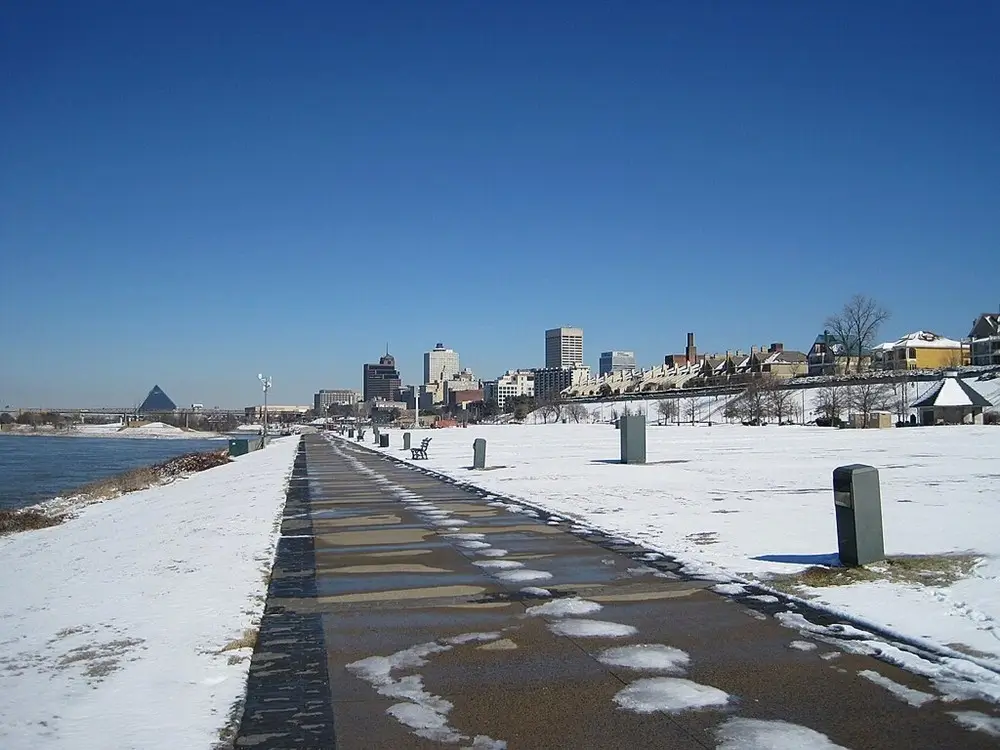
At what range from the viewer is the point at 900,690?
17.7 ft

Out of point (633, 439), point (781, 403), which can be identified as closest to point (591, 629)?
point (633, 439)

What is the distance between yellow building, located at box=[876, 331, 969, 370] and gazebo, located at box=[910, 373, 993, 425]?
68.7m

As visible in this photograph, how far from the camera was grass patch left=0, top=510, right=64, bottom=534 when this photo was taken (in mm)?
19984

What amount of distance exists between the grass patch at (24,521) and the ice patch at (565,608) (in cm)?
1612

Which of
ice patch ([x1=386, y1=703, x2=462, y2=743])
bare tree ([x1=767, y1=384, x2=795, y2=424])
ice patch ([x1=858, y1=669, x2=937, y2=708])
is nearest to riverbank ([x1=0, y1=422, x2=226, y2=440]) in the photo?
bare tree ([x1=767, y1=384, x2=795, y2=424])

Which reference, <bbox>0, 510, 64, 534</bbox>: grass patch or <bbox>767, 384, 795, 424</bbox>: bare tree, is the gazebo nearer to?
<bbox>767, 384, 795, 424</bbox>: bare tree

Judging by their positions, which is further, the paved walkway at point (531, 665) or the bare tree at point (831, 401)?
the bare tree at point (831, 401)

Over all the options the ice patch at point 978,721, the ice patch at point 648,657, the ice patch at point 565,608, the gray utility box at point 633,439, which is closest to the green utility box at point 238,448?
the gray utility box at point 633,439

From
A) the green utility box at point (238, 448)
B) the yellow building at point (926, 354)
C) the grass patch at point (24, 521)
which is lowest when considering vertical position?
the grass patch at point (24, 521)

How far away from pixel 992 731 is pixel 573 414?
418 ft

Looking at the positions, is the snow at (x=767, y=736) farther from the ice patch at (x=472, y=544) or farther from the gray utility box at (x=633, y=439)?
the gray utility box at (x=633, y=439)

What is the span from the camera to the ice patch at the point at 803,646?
6355mm

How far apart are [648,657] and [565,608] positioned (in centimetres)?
169

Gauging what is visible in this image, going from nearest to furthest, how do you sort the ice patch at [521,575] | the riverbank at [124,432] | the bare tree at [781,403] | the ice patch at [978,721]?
the ice patch at [978,721] < the ice patch at [521,575] < the bare tree at [781,403] < the riverbank at [124,432]
